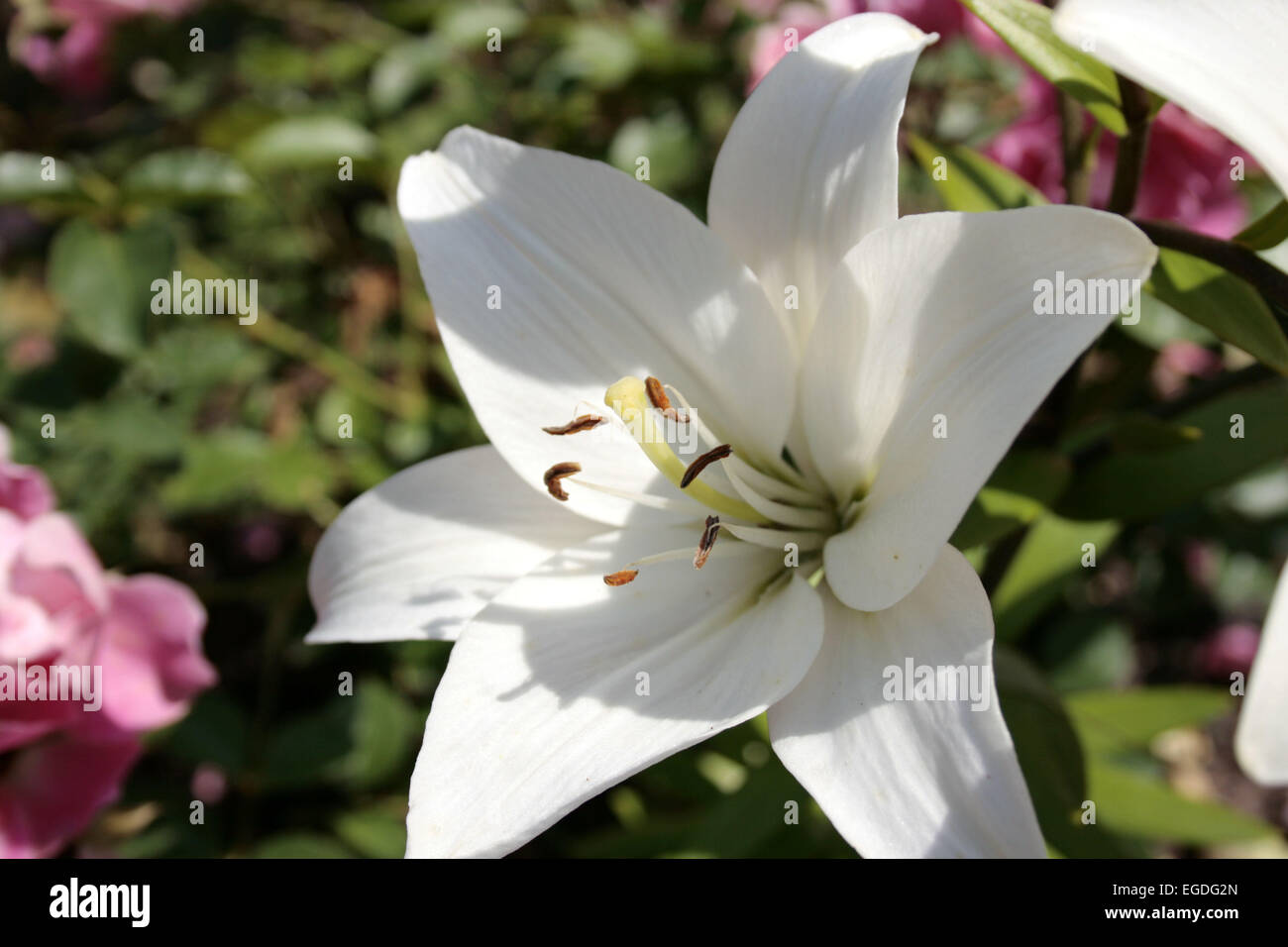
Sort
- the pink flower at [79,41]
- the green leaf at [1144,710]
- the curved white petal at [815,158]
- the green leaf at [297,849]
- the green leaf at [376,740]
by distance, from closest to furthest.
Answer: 1. the curved white petal at [815,158]
2. the green leaf at [297,849]
3. the green leaf at [376,740]
4. the green leaf at [1144,710]
5. the pink flower at [79,41]

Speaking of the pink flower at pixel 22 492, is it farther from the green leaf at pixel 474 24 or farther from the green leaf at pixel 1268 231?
the green leaf at pixel 1268 231

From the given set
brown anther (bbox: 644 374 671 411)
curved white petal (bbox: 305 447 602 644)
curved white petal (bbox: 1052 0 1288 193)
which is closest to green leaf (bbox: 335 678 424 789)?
curved white petal (bbox: 305 447 602 644)

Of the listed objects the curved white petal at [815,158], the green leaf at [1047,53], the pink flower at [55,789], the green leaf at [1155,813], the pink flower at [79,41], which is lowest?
the green leaf at [1155,813]

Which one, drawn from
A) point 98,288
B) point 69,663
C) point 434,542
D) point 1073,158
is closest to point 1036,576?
point 1073,158

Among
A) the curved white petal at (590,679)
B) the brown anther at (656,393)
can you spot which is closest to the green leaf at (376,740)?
the curved white petal at (590,679)

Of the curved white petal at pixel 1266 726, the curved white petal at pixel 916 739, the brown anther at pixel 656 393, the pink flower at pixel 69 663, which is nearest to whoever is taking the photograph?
the curved white petal at pixel 1266 726
